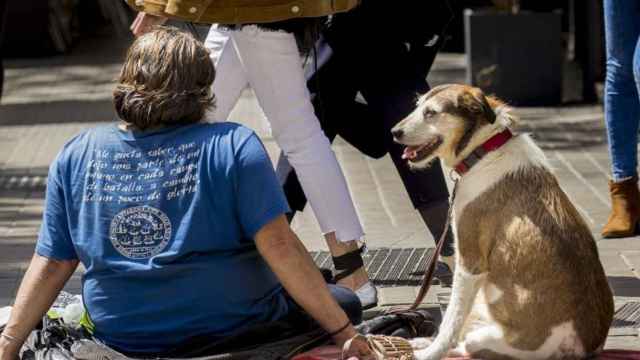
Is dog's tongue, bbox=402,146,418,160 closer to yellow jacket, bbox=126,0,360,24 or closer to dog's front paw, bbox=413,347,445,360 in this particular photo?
dog's front paw, bbox=413,347,445,360

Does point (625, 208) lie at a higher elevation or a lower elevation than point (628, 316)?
lower

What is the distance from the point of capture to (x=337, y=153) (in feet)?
31.7

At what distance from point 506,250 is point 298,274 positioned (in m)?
0.70

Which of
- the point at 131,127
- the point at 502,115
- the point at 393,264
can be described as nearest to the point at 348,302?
the point at 502,115

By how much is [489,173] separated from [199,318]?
1.02 m

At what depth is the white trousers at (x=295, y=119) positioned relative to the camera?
5746mm

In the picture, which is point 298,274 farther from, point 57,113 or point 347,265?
point 57,113

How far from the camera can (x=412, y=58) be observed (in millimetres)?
6070

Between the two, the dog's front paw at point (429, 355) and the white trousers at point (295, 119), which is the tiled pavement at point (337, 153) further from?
the dog's front paw at point (429, 355)

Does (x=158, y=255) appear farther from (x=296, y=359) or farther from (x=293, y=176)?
(x=293, y=176)

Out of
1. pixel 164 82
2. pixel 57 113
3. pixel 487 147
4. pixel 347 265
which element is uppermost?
pixel 164 82

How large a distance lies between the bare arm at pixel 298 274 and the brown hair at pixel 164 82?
412 millimetres

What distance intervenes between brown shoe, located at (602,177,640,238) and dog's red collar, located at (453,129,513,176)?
229 cm

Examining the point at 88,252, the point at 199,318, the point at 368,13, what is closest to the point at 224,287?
the point at 199,318
